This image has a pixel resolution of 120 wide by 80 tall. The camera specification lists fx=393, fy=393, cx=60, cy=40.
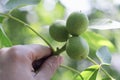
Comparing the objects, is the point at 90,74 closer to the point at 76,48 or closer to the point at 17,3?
the point at 76,48

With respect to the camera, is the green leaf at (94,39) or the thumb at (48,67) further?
the green leaf at (94,39)

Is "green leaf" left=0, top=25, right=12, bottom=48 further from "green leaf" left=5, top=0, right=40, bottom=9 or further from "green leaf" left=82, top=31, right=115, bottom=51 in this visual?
"green leaf" left=82, top=31, right=115, bottom=51

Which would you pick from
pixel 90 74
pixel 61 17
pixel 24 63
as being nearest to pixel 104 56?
pixel 90 74

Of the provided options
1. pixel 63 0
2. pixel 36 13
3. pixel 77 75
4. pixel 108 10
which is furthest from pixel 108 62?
pixel 108 10

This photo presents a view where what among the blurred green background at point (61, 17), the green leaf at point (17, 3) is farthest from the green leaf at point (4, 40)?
the blurred green background at point (61, 17)

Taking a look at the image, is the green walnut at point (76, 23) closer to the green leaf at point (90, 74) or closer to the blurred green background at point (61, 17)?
the green leaf at point (90, 74)

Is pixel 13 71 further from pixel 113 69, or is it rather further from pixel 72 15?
pixel 113 69
